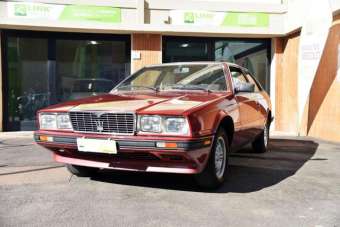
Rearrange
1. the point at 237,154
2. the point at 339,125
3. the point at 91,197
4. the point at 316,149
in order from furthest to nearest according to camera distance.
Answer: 1. the point at 339,125
2. the point at 316,149
3. the point at 237,154
4. the point at 91,197

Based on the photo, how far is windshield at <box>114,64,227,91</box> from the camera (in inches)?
222

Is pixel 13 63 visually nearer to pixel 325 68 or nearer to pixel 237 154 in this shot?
pixel 237 154

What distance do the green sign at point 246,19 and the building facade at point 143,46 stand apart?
1.0 inches

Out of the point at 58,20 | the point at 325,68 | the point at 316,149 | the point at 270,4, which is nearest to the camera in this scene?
the point at 316,149

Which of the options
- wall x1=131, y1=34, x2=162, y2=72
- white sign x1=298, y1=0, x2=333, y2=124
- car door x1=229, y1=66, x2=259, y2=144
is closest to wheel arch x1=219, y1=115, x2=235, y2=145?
car door x1=229, y1=66, x2=259, y2=144

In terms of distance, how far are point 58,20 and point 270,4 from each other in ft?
18.0

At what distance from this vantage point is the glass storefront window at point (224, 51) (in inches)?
475

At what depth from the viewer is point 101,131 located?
4551 mm

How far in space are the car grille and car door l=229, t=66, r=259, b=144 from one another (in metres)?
1.72

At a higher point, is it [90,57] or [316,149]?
[90,57]

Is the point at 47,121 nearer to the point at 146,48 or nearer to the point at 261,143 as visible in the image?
the point at 261,143

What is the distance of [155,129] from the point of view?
4320mm

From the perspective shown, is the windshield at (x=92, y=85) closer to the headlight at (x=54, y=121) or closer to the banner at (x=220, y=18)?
the banner at (x=220, y=18)

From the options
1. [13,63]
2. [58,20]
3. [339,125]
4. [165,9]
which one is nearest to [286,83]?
[339,125]
